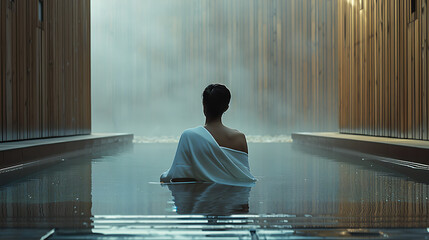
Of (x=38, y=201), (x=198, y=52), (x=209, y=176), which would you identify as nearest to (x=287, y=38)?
(x=198, y=52)

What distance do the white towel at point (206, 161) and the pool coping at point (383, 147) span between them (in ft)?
6.04

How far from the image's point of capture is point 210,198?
2684 mm

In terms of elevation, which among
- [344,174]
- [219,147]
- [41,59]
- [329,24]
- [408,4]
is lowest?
[344,174]

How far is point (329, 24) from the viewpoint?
13070 mm

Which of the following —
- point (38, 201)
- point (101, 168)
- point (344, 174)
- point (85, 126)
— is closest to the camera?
point (38, 201)

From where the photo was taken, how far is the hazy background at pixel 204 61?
42.3 ft

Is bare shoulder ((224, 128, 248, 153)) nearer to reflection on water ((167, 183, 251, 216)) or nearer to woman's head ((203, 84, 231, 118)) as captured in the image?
woman's head ((203, 84, 231, 118))

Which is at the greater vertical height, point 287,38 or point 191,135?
point 287,38

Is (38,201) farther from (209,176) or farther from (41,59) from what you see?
(41,59)

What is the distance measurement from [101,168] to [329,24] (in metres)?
9.83

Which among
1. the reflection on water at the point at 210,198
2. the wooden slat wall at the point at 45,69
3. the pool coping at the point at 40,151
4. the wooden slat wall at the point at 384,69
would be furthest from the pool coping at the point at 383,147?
the wooden slat wall at the point at 45,69

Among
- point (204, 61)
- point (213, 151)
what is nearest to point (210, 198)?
point (213, 151)

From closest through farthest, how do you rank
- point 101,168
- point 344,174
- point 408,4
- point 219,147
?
point 219,147, point 344,174, point 101,168, point 408,4

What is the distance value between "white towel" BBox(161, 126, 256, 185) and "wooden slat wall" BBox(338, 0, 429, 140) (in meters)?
3.41
